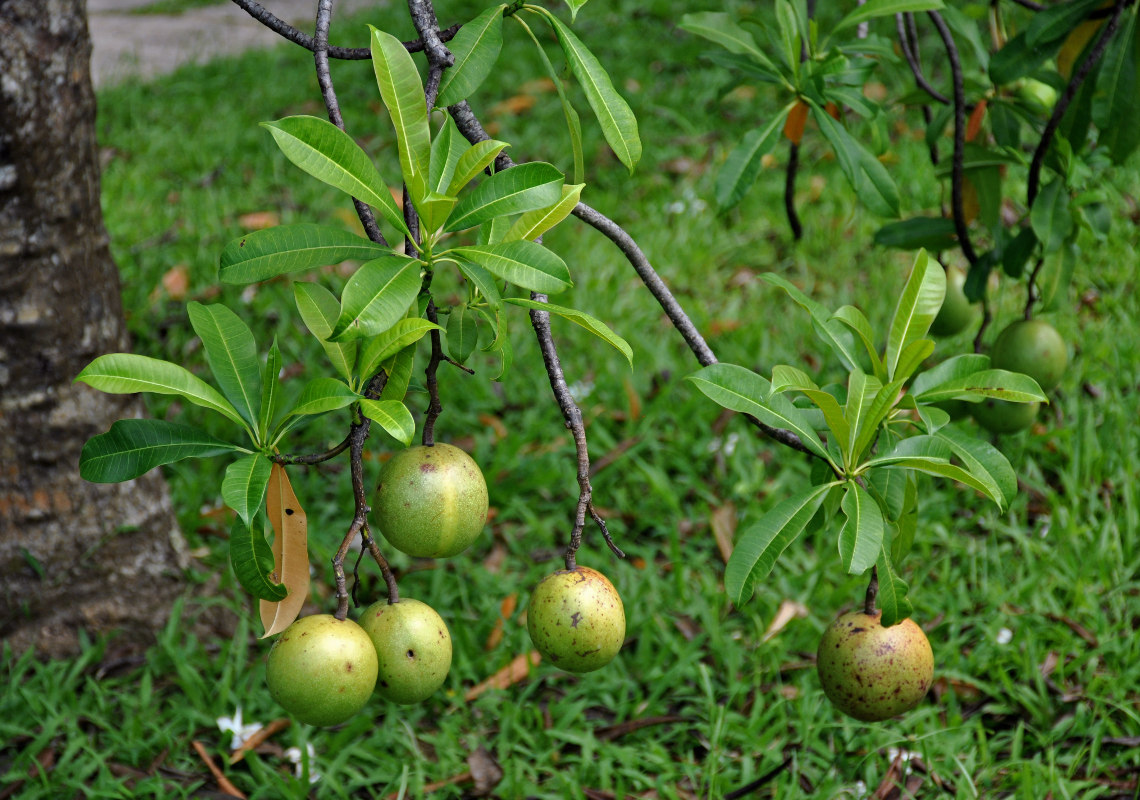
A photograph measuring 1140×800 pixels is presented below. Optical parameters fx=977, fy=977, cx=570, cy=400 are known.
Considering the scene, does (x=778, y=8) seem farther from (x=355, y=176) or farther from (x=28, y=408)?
(x=28, y=408)

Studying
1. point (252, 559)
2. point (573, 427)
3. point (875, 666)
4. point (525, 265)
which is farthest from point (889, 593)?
point (252, 559)

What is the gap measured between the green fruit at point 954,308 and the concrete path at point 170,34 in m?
4.85

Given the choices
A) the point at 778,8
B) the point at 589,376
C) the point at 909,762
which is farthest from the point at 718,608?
the point at 778,8

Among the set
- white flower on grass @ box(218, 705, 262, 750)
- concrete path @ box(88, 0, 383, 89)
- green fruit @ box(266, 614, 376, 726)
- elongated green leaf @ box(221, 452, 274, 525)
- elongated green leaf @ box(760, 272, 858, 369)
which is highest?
elongated green leaf @ box(221, 452, 274, 525)

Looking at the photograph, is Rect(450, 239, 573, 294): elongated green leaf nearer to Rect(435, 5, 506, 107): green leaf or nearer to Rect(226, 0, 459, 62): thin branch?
Rect(435, 5, 506, 107): green leaf

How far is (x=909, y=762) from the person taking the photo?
5.85ft

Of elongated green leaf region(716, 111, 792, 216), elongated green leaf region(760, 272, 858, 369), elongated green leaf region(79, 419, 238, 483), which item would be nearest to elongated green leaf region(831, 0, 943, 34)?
elongated green leaf region(716, 111, 792, 216)

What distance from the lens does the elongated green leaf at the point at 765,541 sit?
3.04 ft

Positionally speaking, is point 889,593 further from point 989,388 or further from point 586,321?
point 586,321

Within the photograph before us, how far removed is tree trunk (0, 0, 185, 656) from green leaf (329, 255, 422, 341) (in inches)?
57.8

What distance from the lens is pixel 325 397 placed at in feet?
2.67

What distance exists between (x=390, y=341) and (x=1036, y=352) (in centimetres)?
118

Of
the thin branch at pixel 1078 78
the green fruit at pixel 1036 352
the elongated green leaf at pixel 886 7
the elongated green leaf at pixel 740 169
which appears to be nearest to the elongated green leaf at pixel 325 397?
the elongated green leaf at pixel 740 169

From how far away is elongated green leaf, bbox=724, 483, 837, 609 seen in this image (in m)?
0.93
